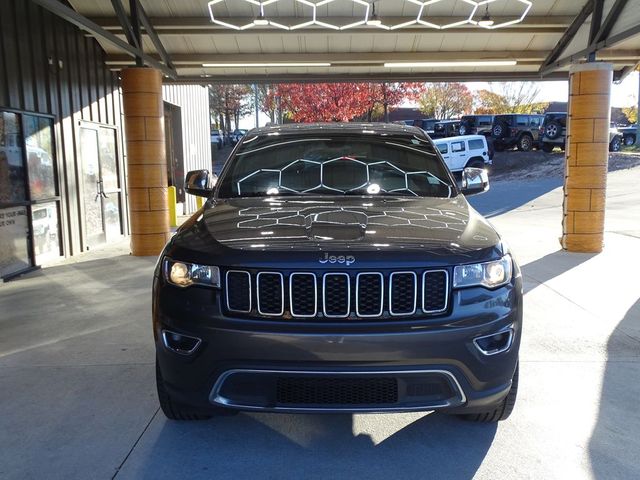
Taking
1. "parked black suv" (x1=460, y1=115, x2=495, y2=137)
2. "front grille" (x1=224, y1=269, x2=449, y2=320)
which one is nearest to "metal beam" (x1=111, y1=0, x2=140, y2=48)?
"front grille" (x1=224, y1=269, x2=449, y2=320)

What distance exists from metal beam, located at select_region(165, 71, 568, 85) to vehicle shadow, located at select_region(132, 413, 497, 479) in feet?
28.5

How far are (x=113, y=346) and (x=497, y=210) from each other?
12911 mm

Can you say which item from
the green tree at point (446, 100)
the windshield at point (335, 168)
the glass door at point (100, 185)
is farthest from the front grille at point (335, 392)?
the green tree at point (446, 100)

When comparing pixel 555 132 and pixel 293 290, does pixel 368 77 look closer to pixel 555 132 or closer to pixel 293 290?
pixel 293 290

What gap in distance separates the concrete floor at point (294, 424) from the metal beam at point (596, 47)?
12.1 ft

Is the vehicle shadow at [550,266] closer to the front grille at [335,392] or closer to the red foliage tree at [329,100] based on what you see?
the front grille at [335,392]

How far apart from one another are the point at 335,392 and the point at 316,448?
1.90 feet

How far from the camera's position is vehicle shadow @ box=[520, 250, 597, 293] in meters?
7.21

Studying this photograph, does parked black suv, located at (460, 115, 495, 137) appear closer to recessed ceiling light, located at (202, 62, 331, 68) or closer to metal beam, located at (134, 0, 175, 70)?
recessed ceiling light, located at (202, 62, 331, 68)

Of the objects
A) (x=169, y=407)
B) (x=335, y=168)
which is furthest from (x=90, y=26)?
(x=169, y=407)

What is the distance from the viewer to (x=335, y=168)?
4.30 m

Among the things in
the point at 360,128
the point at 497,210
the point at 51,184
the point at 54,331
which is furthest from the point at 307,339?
the point at 497,210

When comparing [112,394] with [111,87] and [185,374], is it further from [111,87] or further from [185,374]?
[111,87]

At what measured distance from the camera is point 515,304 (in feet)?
9.60
